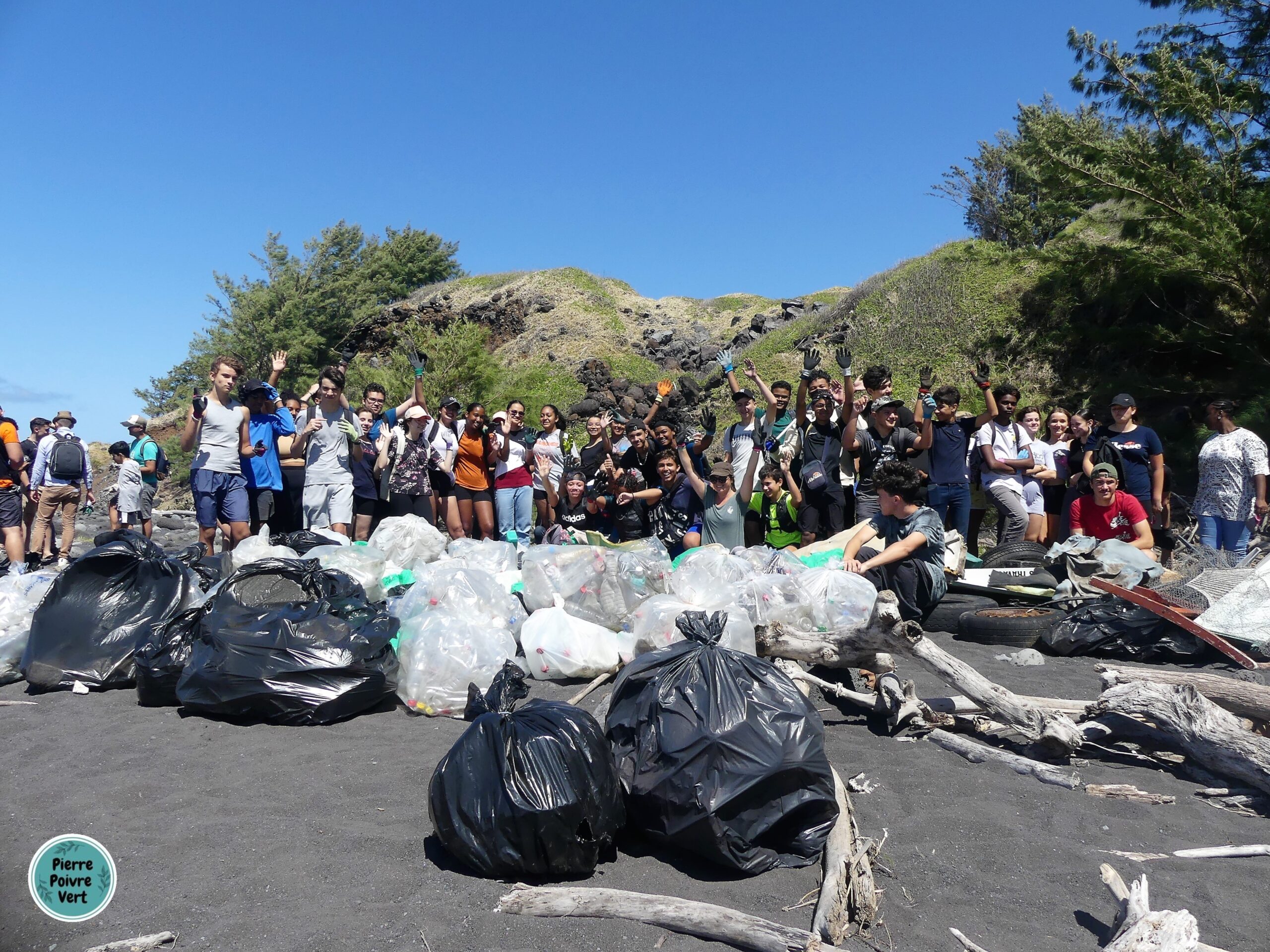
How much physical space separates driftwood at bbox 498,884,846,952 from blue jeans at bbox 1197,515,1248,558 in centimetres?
583

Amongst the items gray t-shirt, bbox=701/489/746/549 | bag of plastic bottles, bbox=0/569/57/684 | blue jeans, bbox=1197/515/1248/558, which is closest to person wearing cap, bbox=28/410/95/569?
bag of plastic bottles, bbox=0/569/57/684

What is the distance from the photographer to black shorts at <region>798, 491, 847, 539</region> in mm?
6496

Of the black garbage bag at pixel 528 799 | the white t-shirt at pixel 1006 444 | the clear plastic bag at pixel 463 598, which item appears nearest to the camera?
the black garbage bag at pixel 528 799

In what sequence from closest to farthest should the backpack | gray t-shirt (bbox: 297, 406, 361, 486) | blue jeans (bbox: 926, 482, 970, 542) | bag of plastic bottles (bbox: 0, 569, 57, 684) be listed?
1. bag of plastic bottles (bbox: 0, 569, 57, 684)
2. gray t-shirt (bbox: 297, 406, 361, 486)
3. blue jeans (bbox: 926, 482, 970, 542)
4. the backpack

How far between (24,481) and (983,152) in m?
33.9

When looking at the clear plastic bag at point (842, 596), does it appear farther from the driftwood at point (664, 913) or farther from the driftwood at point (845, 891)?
the driftwood at point (664, 913)

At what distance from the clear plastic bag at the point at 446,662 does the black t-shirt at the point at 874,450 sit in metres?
Answer: 3.43

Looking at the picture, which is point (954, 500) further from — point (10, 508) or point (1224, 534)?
point (10, 508)

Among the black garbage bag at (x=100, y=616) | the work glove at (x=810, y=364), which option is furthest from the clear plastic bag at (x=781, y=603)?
the black garbage bag at (x=100, y=616)

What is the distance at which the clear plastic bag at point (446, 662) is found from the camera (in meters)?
4.17

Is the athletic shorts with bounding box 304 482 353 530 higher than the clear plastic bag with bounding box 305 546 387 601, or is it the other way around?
the athletic shorts with bounding box 304 482 353 530

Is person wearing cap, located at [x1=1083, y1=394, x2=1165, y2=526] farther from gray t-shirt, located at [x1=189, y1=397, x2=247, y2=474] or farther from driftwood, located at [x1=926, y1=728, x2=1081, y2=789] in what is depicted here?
gray t-shirt, located at [x1=189, y1=397, x2=247, y2=474]

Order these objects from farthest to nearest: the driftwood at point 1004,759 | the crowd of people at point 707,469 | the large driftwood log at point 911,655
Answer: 1. the crowd of people at point 707,469
2. the large driftwood log at point 911,655
3. the driftwood at point 1004,759

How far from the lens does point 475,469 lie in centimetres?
757
